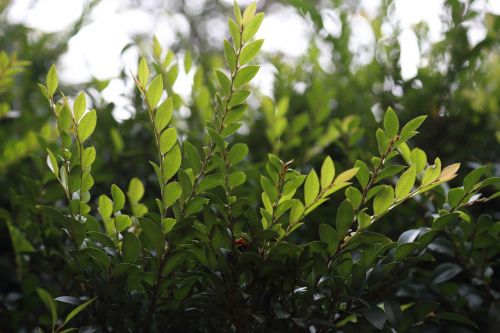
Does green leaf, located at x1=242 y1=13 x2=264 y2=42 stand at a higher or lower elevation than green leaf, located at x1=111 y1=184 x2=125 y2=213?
higher

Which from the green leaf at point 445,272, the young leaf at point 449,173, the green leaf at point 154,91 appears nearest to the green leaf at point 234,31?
the green leaf at point 154,91

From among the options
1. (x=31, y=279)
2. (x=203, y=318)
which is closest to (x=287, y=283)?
(x=203, y=318)

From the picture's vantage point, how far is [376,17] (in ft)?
5.16

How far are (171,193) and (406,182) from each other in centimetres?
32

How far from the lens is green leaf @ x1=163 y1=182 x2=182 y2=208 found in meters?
0.74

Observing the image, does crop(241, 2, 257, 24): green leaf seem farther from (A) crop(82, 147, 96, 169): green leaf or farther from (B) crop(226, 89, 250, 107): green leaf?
(A) crop(82, 147, 96, 169): green leaf

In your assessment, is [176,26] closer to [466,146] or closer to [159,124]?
[466,146]

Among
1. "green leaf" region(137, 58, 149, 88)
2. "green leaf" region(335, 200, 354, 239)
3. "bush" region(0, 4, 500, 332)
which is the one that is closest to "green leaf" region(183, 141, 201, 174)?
"bush" region(0, 4, 500, 332)

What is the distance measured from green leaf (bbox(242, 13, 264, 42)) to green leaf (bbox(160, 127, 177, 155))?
17cm

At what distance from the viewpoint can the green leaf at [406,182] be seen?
74 centimetres

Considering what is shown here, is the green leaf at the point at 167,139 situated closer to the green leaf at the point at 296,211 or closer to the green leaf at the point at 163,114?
the green leaf at the point at 163,114

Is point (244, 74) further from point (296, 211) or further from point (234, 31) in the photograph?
point (296, 211)

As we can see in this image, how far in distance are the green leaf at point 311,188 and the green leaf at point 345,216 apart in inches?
1.5

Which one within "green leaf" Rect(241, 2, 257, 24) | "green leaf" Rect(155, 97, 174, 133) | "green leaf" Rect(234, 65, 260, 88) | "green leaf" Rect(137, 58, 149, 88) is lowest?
"green leaf" Rect(155, 97, 174, 133)
